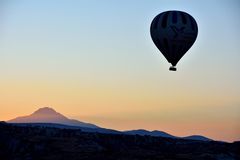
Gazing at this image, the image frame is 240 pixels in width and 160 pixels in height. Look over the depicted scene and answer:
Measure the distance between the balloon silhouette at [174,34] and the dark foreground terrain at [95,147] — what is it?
99.1 ft

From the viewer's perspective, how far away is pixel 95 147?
13612 cm

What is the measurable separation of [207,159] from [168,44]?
37724 mm

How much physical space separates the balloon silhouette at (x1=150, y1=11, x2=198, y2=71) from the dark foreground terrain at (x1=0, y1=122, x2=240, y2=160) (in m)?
30.2

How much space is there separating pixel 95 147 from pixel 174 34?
46271 millimetres

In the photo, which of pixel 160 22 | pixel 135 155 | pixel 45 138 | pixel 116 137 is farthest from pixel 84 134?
pixel 160 22

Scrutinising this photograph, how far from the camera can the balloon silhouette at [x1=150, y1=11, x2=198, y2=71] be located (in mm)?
96375

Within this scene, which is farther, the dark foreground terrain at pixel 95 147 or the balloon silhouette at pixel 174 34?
the dark foreground terrain at pixel 95 147

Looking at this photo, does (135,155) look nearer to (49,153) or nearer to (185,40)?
(49,153)

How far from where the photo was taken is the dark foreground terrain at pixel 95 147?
12262 centimetres

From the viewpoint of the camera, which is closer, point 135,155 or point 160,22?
point 160,22

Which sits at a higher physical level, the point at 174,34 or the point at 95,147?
the point at 174,34

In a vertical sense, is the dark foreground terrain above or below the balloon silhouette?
below

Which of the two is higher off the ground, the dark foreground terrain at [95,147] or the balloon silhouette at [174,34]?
the balloon silhouette at [174,34]

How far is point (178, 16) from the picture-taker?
321 ft
